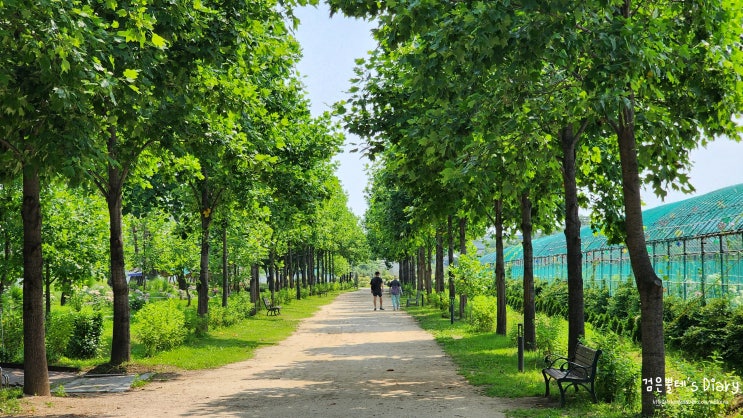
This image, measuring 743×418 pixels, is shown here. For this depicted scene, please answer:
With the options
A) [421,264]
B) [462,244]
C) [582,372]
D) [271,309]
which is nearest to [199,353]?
[582,372]

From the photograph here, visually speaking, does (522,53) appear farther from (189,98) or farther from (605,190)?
(605,190)

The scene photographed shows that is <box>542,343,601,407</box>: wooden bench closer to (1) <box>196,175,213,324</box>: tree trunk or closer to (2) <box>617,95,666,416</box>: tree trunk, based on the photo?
(2) <box>617,95,666,416</box>: tree trunk

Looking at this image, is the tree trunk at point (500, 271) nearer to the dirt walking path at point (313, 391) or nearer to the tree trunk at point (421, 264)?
the dirt walking path at point (313, 391)

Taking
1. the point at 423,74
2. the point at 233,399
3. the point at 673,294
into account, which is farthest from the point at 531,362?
the point at 673,294

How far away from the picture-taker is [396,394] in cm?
1240

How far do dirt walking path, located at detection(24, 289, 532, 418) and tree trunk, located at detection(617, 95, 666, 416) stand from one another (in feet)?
7.11

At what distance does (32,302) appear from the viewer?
1231 cm

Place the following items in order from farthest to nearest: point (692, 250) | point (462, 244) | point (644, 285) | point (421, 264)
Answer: point (421, 264) < point (462, 244) < point (692, 250) < point (644, 285)

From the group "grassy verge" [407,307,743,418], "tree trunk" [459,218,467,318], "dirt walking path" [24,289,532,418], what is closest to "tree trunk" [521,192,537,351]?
"grassy verge" [407,307,743,418]

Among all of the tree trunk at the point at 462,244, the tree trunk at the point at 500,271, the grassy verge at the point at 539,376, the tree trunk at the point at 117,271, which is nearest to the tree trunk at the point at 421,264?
the tree trunk at the point at 462,244

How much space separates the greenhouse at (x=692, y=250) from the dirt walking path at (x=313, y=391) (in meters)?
6.16

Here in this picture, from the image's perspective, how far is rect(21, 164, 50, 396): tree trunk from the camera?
12266 millimetres

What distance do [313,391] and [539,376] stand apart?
173 inches

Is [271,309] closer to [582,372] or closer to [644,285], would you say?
[582,372]
